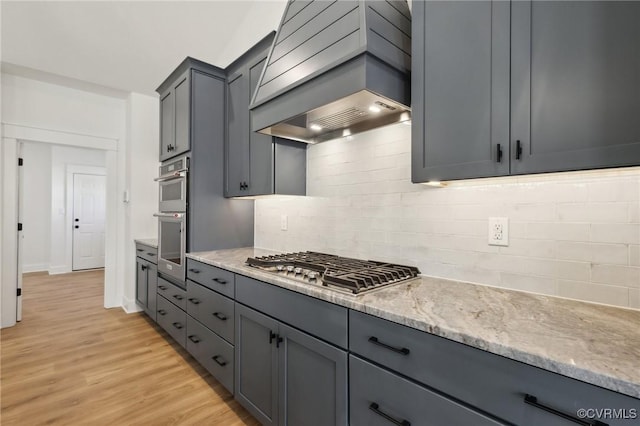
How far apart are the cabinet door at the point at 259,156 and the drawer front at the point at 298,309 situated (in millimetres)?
766

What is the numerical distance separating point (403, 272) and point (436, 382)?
0.67 m

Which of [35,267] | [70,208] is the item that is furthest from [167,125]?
[35,267]

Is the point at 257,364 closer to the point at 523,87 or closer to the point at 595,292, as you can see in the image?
the point at 595,292

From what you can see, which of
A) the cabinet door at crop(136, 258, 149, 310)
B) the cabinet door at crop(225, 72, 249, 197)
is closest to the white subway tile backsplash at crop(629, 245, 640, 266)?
the cabinet door at crop(225, 72, 249, 197)

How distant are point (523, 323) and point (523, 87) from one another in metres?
0.79

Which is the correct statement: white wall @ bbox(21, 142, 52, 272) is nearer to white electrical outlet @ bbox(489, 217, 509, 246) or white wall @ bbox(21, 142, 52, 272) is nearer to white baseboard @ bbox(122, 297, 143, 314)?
white baseboard @ bbox(122, 297, 143, 314)

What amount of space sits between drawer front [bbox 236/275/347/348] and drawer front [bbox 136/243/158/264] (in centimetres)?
183

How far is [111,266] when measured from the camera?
160 inches

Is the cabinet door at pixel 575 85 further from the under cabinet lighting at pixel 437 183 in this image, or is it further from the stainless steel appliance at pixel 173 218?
the stainless steel appliance at pixel 173 218

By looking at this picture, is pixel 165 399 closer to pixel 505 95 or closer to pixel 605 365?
pixel 605 365

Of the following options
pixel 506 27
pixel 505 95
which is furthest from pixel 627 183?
Answer: pixel 506 27

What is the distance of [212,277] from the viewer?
2.16 metres

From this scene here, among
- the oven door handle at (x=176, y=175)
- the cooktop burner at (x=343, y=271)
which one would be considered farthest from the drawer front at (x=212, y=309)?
the oven door handle at (x=176, y=175)

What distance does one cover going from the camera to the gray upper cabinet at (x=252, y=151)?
2270 millimetres
